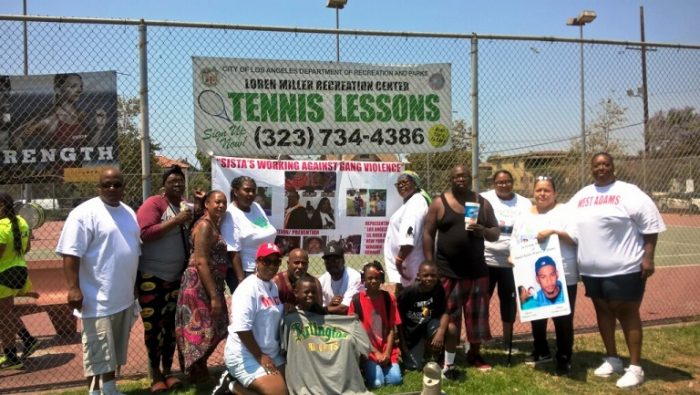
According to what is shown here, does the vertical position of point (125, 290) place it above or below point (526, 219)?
below

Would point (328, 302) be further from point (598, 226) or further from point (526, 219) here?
point (598, 226)

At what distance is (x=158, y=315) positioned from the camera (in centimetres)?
472

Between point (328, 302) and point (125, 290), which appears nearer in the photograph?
point (125, 290)

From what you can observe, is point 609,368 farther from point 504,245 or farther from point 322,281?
point 322,281

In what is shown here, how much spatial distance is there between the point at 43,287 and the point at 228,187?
142 inches

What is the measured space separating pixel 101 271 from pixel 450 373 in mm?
3038

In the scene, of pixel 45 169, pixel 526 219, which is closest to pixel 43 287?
pixel 45 169

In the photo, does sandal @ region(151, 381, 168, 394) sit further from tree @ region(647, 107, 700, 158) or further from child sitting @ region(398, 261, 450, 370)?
tree @ region(647, 107, 700, 158)

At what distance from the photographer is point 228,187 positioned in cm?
528

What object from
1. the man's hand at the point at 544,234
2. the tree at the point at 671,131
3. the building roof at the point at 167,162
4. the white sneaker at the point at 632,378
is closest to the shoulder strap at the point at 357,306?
the man's hand at the point at 544,234

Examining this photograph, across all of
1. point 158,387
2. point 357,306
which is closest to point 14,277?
point 158,387

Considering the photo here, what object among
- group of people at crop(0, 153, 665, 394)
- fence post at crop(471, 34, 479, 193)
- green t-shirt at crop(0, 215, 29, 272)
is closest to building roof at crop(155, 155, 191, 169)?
group of people at crop(0, 153, 665, 394)

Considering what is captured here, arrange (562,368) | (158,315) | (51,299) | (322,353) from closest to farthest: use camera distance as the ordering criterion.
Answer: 1. (322,353)
2. (158,315)
3. (562,368)
4. (51,299)

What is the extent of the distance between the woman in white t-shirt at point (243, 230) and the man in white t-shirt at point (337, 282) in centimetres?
55
